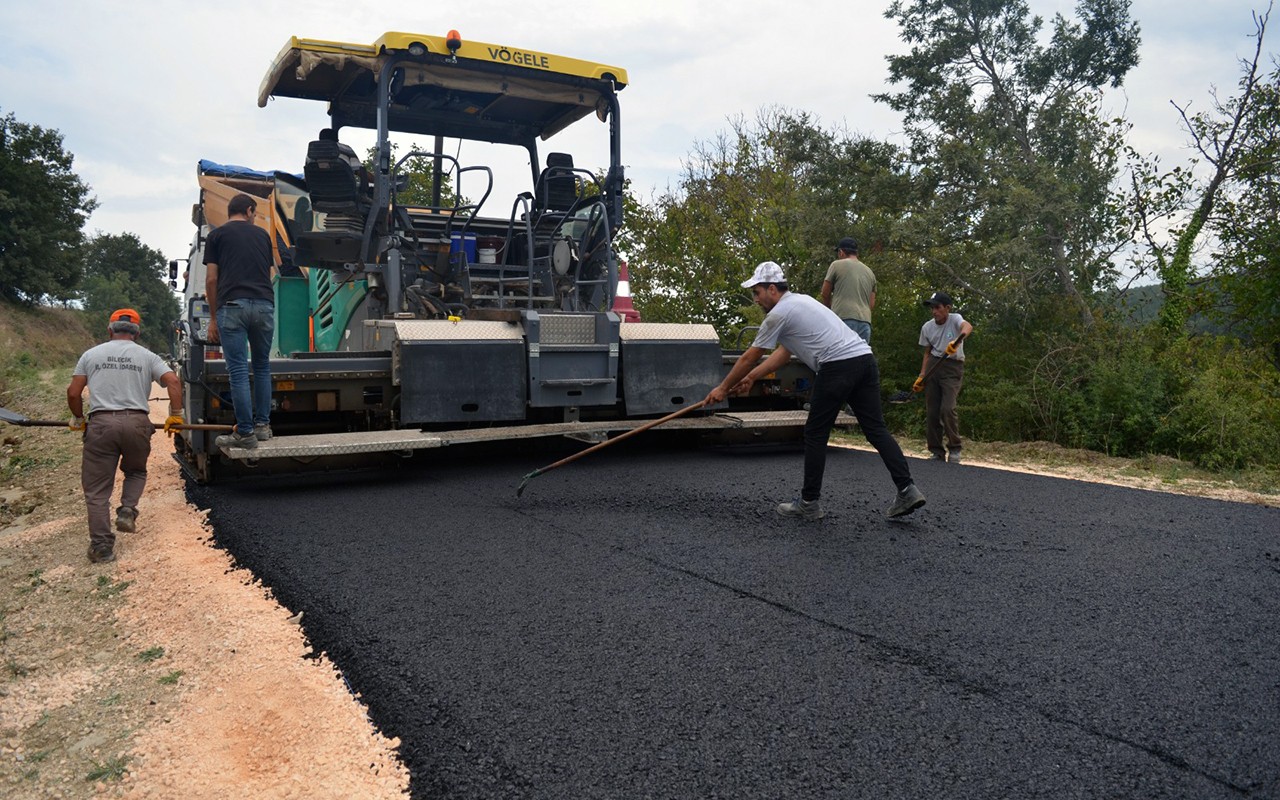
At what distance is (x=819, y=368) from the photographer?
4910 mm

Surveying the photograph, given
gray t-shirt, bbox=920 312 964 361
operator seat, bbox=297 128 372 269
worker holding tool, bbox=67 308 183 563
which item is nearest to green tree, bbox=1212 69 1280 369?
gray t-shirt, bbox=920 312 964 361

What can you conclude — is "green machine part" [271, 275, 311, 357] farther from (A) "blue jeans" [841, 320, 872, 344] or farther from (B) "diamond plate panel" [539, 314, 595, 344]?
(A) "blue jeans" [841, 320, 872, 344]

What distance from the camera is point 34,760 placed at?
2680 mm

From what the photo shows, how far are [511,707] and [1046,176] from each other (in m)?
10.5

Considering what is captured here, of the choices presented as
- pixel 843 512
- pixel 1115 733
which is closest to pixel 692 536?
pixel 843 512

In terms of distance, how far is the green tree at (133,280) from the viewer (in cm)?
6397

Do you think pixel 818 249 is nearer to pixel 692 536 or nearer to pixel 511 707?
pixel 692 536

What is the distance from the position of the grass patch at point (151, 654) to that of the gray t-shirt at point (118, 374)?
7.02ft

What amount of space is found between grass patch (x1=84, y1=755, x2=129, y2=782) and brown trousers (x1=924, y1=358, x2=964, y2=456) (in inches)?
254

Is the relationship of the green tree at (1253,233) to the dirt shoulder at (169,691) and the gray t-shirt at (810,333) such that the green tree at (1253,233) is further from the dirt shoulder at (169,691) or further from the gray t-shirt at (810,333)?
the dirt shoulder at (169,691)

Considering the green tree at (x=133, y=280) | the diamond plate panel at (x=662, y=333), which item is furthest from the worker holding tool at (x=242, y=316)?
the green tree at (x=133, y=280)

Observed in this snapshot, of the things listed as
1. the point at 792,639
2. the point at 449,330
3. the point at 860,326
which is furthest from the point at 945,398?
the point at 792,639

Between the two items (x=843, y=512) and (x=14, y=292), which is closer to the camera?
(x=843, y=512)

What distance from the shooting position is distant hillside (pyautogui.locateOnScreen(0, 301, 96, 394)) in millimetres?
30344
